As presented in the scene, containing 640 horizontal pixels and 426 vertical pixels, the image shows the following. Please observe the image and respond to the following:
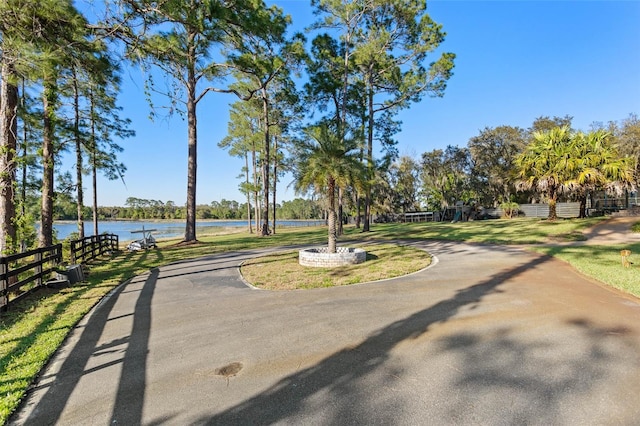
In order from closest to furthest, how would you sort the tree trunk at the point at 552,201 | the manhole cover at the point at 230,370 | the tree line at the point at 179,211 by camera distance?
the manhole cover at the point at 230,370
the tree trunk at the point at 552,201
the tree line at the point at 179,211

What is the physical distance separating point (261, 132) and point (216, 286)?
19.4 meters

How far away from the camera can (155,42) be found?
8.15m

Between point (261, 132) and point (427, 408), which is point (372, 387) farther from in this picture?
Answer: point (261, 132)

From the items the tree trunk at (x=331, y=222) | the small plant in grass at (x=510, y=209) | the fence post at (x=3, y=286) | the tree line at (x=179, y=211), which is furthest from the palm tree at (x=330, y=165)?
the tree line at (x=179, y=211)

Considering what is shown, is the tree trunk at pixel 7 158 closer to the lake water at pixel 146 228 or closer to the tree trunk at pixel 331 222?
the lake water at pixel 146 228

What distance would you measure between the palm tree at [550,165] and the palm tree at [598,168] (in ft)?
1.35

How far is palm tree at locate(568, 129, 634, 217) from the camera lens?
16.5 metres

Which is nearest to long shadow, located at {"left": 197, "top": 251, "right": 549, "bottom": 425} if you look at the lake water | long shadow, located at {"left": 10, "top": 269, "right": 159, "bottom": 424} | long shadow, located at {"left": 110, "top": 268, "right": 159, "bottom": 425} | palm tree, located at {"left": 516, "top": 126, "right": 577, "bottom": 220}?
long shadow, located at {"left": 110, "top": 268, "right": 159, "bottom": 425}

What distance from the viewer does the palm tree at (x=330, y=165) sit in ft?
33.9

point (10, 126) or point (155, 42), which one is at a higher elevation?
point (155, 42)

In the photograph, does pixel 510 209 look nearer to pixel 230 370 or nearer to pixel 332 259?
pixel 332 259

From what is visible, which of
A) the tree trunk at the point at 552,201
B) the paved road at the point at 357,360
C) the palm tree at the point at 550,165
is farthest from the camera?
the tree trunk at the point at 552,201

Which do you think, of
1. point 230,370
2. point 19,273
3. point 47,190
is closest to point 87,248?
point 47,190

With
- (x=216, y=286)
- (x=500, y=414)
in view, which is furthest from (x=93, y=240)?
(x=500, y=414)
